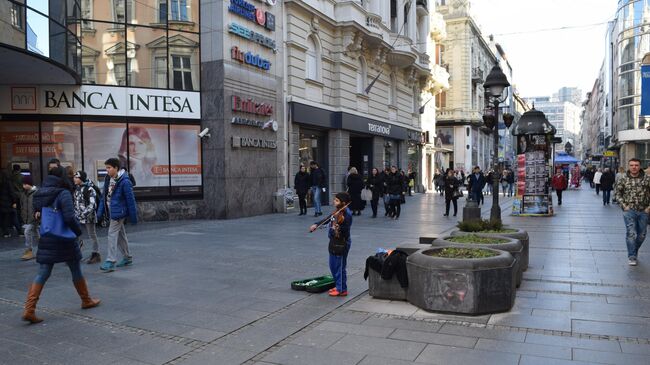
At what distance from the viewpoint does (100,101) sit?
1510cm

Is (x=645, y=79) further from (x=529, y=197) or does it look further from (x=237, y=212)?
(x=237, y=212)

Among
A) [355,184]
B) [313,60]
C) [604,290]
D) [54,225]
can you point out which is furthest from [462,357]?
[313,60]

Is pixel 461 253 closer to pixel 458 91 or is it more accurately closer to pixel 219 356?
pixel 219 356

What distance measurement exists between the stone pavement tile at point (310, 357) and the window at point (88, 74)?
41.8 feet

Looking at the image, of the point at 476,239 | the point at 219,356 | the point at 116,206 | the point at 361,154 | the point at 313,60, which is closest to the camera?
the point at 219,356

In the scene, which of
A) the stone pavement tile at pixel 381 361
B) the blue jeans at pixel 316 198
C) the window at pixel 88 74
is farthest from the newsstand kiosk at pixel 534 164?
the stone pavement tile at pixel 381 361

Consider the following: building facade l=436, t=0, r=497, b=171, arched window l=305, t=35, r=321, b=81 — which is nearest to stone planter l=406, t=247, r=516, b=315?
arched window l=305, t=35, r=321, b=81

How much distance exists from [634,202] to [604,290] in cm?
237

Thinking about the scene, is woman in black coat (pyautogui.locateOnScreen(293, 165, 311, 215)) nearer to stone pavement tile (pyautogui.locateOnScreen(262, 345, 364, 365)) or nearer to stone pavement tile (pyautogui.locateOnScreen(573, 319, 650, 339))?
stone pavement tile (pyautogui.locateOnScreen(573, 319, 650, 339))

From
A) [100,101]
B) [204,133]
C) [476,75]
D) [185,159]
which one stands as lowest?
[185,159]

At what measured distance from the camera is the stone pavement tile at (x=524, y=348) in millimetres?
4594

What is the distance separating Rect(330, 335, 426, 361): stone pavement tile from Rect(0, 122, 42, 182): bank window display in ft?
41.9

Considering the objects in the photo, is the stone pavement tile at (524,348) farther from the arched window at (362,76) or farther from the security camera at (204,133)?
the arched window at (362,76)

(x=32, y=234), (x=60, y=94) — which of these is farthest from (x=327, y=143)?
(x=32, y=234)
